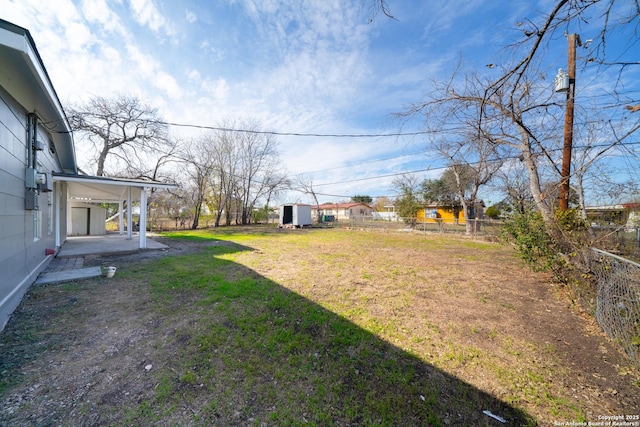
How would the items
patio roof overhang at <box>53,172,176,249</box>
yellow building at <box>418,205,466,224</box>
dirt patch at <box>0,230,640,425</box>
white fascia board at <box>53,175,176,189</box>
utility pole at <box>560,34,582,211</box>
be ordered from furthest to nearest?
yellow building at <box>418,205,466,224</box> < patio roof overhang at <box>53,172,176,249</box> < white fascia board at <box>53,175,176,189</box> < utility pole at <box>560,34,582,211</box> < dirt patch at <box>0,230,640,425</box>

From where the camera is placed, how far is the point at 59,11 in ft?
15.4

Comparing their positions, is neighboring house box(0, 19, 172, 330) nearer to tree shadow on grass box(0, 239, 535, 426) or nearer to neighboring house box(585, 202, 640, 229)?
tree shadow on grass box(0, 239, 535, 426)

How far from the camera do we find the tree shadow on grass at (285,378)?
67.7 inches

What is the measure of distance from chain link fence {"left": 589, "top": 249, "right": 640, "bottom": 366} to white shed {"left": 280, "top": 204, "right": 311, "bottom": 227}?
17.3 m

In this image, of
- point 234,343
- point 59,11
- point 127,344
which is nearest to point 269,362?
point 234,343

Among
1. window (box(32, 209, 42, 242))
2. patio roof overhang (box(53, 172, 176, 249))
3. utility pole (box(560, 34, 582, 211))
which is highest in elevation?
utility pole (box(560, 34, 582, 211))

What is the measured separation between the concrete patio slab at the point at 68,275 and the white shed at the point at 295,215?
48.2 feet

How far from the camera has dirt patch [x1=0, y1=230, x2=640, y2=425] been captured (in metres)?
1.84

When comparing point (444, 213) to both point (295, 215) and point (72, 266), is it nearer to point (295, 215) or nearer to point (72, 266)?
point (295, 215)

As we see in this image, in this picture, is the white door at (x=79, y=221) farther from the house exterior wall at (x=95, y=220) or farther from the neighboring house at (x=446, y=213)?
the neighboring house at (x=446, y=213)

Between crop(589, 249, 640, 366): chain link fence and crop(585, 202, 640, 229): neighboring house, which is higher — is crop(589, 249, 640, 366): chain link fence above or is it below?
below

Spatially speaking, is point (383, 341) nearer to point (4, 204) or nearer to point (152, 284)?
point (152, 284)

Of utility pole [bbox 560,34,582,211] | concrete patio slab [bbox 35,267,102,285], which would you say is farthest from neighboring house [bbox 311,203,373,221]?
concrete patio slab [bbox 35,267,102,285]

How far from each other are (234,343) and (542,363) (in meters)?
3.24
